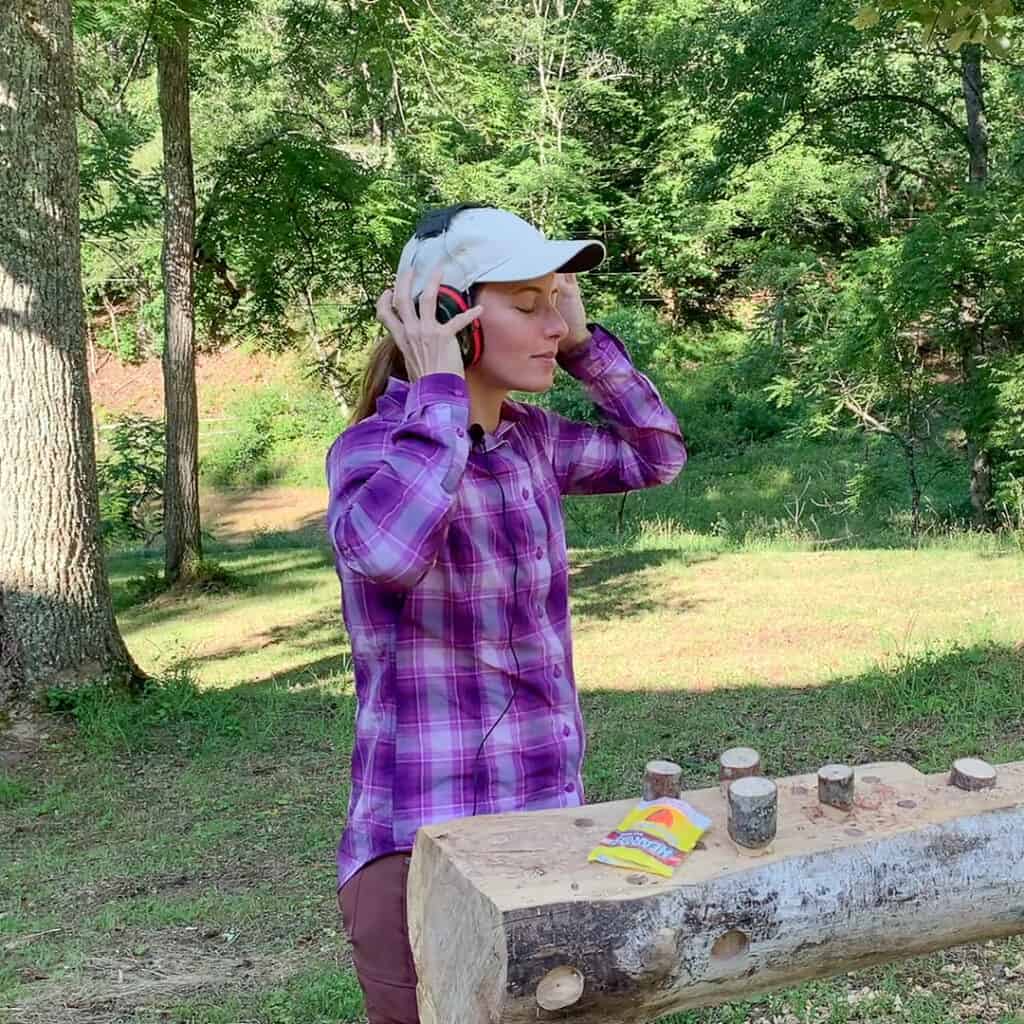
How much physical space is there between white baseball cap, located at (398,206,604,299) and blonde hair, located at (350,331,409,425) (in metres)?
0.17

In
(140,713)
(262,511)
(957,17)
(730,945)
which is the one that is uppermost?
(957,17)

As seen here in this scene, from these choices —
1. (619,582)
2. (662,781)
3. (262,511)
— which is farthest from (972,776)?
(262,511)

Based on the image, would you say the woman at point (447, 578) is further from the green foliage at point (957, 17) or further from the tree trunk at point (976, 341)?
the tree trunk at point (976, 341)

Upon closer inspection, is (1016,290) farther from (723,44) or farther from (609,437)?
(609,437)

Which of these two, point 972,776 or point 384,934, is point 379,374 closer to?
point 384,934

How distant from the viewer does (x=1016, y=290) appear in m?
14.2

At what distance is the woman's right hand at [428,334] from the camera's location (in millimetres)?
1933

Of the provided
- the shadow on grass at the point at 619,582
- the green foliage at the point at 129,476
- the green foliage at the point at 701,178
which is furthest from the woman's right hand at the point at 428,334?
the green foliage at the point at 129,476

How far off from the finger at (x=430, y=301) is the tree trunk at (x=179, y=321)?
420 inches

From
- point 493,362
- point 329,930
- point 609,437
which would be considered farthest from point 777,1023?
point 493,362

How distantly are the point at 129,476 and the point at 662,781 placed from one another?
18.5 metres

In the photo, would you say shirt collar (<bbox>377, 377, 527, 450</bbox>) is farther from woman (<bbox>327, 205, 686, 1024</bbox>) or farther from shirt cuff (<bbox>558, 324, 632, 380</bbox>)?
shirt cuff (<bbox>558, 324, 632, 380</bbox>)

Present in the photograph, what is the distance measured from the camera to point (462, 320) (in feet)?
6.37

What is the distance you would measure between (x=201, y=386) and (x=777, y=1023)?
32464mm
